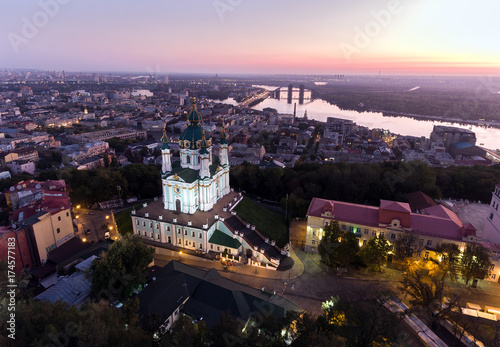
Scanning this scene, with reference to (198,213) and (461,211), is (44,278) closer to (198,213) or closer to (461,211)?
(198,213)

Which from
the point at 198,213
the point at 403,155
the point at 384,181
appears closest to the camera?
the point at 198,213

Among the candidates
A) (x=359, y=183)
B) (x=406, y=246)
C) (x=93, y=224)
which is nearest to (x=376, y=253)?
(x=406, y=246)

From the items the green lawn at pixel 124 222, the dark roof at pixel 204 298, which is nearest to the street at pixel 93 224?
the green lawn at pixel 124 222

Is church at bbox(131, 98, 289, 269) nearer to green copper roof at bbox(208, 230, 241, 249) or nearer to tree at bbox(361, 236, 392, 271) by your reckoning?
green copper roof at bbox(208, 230, 241, 249)

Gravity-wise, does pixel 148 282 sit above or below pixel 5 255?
below

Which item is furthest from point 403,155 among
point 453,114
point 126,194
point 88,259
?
point 453,114

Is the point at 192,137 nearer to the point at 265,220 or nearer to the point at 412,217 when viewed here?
the point at 265,220

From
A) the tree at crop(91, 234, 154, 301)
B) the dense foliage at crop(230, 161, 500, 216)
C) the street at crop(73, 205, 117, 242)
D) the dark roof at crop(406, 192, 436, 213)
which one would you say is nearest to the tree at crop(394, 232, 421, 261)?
the dark roof at crop(406, 192, 436, 213)
